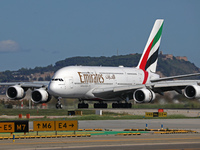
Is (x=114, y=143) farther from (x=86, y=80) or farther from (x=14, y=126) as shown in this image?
(x=86, y=80)

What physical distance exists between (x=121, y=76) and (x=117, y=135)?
130 feet

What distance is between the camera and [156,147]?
21969 mm

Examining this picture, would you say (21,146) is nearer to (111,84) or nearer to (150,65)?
(111,84)

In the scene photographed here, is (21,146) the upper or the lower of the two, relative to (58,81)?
lower

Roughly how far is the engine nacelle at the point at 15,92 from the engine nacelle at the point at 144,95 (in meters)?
14.2

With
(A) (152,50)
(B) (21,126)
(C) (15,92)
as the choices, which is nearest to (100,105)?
(C) (15,92)

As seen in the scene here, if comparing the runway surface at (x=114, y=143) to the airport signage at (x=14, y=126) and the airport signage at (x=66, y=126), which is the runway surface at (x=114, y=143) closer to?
the airport signage at (x=66, y=126)

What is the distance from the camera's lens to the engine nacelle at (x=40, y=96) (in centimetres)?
6191

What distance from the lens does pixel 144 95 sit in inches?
2355

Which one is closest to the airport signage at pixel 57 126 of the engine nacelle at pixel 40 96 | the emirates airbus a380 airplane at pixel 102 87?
the emirates airbus a380 airplane at pixel 102 87

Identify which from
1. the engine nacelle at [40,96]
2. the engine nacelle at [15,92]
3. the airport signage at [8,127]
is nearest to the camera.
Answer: the airport signage at [8,127]

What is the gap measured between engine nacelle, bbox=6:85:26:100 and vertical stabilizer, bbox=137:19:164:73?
17054 mm

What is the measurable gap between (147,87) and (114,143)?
38.6 m

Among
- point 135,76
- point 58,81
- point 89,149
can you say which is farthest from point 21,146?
point 135,76
